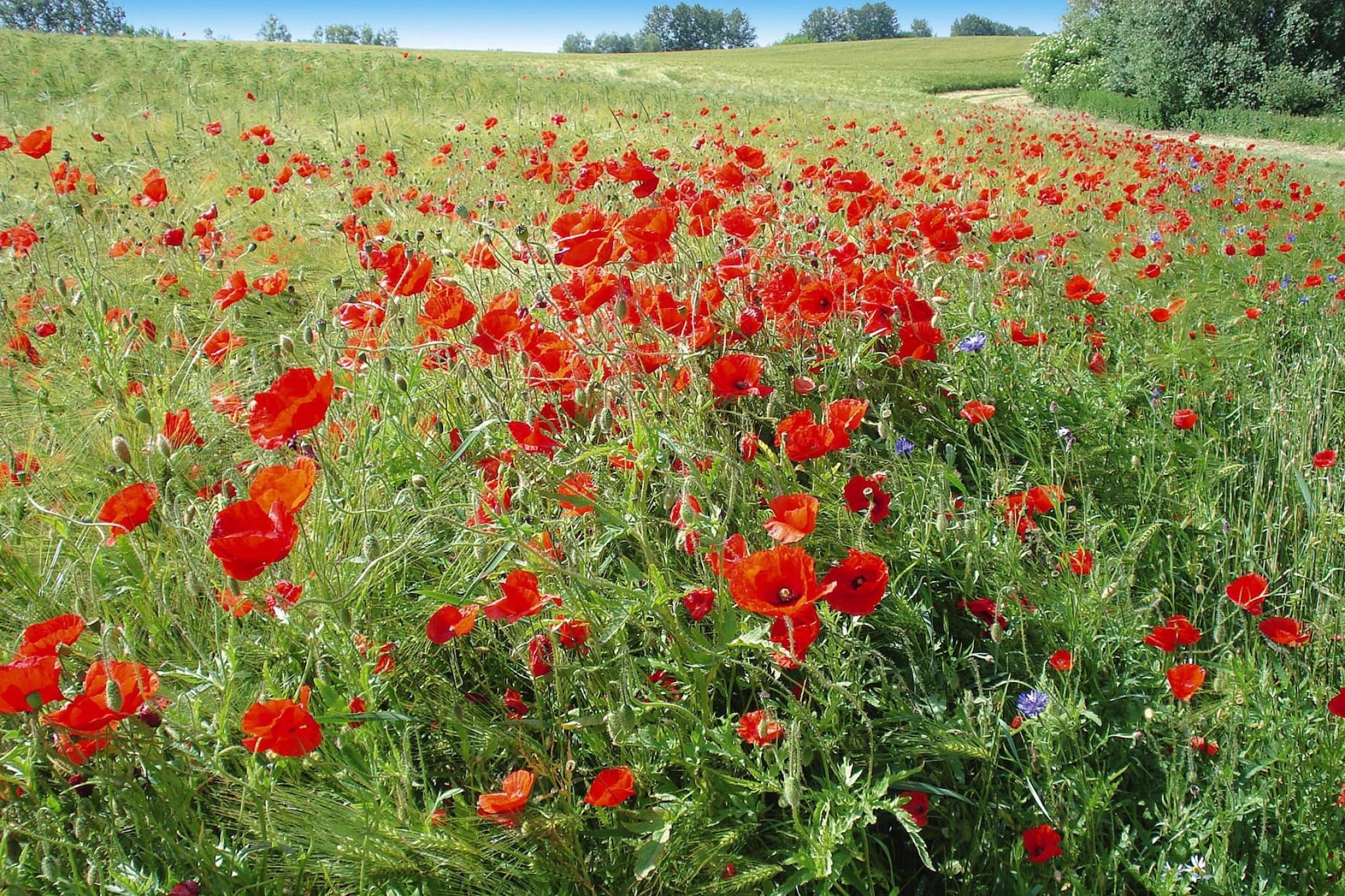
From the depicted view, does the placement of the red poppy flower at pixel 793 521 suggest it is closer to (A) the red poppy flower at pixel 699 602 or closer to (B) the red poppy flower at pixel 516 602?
(A) the red poppy flower at pixel 699 602

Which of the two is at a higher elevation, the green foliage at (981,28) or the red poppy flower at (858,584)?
the green foliage at (981,28)

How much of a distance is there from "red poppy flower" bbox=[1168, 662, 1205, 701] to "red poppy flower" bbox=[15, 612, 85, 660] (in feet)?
5.75

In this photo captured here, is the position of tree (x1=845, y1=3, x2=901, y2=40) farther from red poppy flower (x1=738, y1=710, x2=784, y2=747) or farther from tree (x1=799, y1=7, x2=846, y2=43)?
red poppy flower (x1=738, y1=710, x2=784, y2=747)

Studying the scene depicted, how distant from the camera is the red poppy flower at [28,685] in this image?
1.00 m

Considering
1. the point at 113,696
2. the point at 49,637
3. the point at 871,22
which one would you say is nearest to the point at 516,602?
the point at 113,696

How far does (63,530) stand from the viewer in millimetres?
1611

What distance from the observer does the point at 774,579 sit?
44.8 inches

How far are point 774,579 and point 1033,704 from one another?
0.65 m

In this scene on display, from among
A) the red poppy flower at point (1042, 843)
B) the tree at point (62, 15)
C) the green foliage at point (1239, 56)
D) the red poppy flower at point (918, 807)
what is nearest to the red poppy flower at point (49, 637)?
the red poppy flower at point (918, 807)

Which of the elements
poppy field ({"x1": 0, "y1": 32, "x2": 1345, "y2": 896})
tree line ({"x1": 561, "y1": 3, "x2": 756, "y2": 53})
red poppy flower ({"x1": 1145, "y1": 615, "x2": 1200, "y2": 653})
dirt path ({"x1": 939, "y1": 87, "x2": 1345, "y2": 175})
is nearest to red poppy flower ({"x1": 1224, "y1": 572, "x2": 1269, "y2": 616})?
poppy field ({"x1": 0, "y1": 32, "x2": 1345, "y2": 896})

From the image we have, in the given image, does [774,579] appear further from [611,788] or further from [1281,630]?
[1281,630]

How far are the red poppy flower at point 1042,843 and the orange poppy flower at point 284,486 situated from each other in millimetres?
1260

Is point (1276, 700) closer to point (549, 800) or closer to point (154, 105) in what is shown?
point (549, 800)

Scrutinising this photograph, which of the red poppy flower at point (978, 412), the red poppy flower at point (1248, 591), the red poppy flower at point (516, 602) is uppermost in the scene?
the red poppy flower at point (978, 412)
